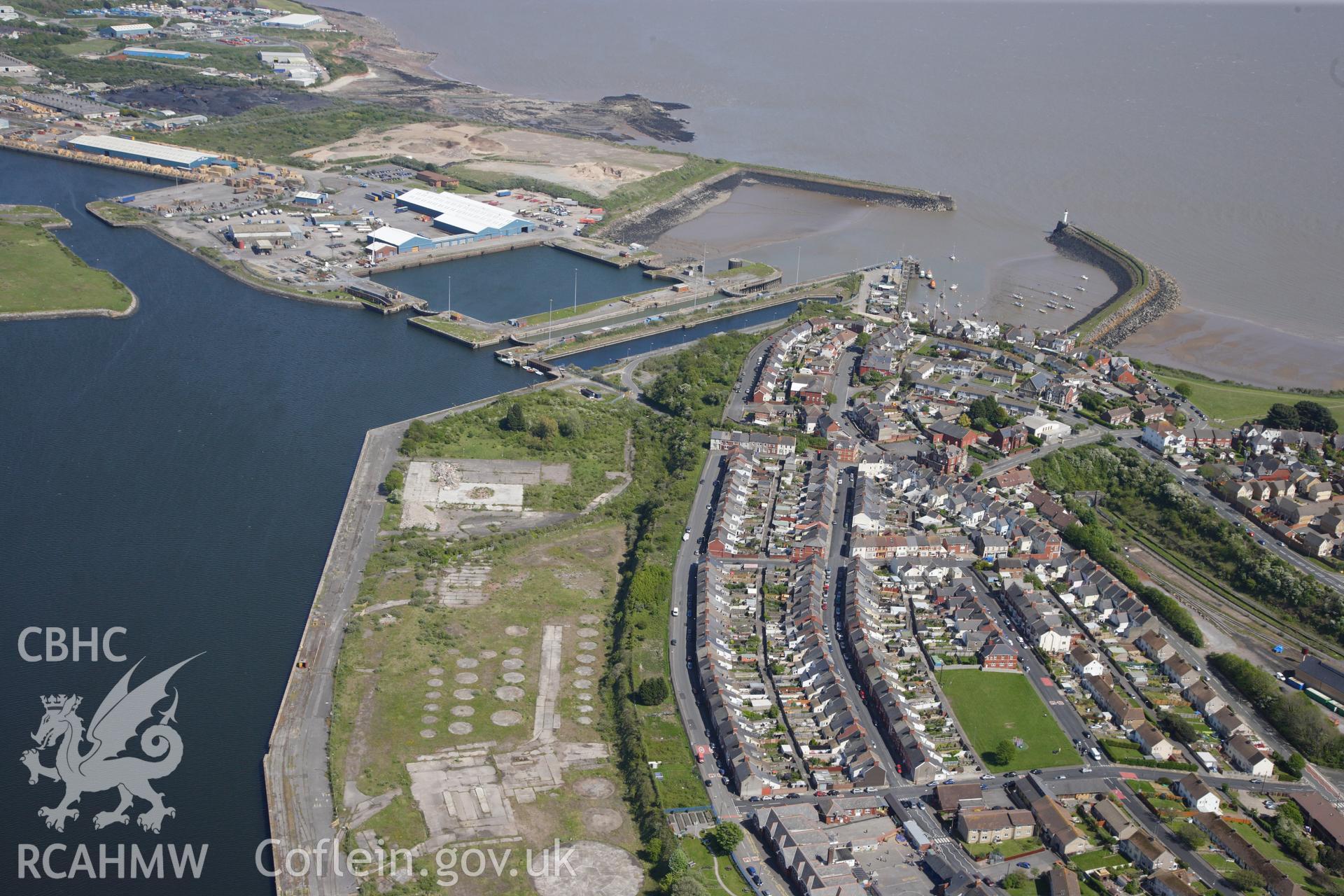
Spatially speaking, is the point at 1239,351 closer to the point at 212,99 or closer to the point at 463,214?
the point at 463,214

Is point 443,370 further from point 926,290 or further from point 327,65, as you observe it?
point 327,65

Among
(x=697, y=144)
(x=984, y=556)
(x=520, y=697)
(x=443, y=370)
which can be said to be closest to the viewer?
(x=520, y=697)

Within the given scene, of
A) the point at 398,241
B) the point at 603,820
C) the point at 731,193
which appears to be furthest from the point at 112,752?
the point at 731,193

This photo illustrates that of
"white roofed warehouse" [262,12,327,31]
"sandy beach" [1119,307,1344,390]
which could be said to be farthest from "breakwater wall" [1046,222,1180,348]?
"white roofed warehouse" [262,12,327,31]

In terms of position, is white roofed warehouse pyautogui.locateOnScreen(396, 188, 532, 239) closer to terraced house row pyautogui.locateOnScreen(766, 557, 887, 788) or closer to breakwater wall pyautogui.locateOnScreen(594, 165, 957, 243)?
breakwater wall pyautogui.locateOnScreen(594, 165, 957, 243)

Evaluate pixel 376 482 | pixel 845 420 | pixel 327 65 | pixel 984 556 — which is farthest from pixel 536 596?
pixel 327 65

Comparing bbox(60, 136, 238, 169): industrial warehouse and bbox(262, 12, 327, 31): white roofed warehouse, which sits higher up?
bbox(262, 12, 327, 31): white roofed warehouse
